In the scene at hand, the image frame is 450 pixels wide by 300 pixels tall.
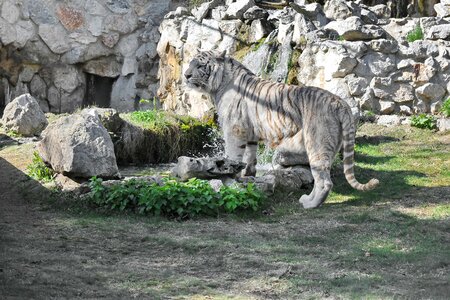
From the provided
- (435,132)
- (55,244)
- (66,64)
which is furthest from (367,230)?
(66,64)

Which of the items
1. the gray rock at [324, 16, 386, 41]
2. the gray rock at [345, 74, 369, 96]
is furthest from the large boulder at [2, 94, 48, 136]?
the gray rock at [324, 16, 386, 41]

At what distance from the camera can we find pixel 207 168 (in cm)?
802


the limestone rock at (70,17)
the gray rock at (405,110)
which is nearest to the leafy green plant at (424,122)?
the gray rock at (405,110)

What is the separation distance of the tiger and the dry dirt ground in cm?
45

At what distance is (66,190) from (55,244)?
1.69 m

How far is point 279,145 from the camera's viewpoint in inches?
322

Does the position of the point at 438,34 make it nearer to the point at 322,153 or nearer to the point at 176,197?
the point at 322,153

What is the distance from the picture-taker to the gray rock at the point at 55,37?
15031mm

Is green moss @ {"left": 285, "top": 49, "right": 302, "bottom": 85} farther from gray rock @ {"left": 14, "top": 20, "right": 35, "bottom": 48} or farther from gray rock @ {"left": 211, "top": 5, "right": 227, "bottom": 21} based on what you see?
gray rock @ {"left": 14, "top": 20, "right": 35, "bottom": 48}

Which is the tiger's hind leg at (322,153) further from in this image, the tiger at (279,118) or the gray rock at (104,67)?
the gray rock at (104,67)

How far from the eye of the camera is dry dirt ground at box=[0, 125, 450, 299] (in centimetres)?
498

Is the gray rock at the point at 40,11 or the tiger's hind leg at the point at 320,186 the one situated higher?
the gray rock at the point at 40,11

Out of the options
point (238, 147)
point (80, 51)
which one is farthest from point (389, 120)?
point (80, 51)

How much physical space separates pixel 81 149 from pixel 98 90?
27.8 feet
